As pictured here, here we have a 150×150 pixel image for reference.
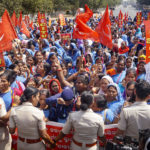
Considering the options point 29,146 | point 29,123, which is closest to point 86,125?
point 29,123

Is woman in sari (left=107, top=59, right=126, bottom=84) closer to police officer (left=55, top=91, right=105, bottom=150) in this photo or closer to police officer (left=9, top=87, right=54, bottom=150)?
police officer (left=55, top=91, right=105, bottom=150)

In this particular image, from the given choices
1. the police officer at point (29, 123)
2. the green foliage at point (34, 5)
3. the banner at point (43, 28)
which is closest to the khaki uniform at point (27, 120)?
the police officer at point (29, 123)

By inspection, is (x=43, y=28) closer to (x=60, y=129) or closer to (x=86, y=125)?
(x=60, y=129)

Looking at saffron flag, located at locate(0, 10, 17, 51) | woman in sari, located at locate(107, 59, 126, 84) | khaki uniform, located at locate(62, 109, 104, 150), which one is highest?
saffron flag, located at locate(0, 10, 17, 51)

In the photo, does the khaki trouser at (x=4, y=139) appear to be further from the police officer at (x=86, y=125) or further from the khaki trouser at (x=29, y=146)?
the police officer at (x=86, y=125)

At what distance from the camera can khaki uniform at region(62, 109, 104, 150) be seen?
218 cm

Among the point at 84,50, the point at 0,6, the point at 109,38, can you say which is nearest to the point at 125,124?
the point at 109,38

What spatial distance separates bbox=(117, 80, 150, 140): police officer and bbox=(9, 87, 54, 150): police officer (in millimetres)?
905

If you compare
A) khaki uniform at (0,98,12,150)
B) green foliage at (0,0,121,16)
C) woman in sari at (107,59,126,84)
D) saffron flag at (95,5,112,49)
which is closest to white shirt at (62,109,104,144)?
khaki uniform at (0,98,12,150)

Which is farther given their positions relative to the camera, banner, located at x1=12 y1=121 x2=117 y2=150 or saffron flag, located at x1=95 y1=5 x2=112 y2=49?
saffron flag, located at x1=95 y1=5 x2=112 y2=49

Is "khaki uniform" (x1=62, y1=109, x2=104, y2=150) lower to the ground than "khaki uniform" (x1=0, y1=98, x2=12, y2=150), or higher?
higher

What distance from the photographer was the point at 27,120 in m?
2.26

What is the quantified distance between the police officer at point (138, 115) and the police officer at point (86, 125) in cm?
26

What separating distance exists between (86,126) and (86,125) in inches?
0.4
